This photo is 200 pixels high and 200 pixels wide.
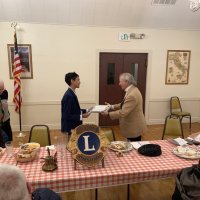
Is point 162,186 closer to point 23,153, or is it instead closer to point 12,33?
point 23,153

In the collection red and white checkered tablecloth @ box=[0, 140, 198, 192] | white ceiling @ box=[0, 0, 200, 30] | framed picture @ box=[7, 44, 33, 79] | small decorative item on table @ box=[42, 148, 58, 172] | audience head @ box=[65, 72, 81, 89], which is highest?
white ceiling @ box=[0, 0, 200, 30]

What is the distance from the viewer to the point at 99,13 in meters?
4.90

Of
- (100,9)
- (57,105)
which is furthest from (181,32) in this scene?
(57,105)

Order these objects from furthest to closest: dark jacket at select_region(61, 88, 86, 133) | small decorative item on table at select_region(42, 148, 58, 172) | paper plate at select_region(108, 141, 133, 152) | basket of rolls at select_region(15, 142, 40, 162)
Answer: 1. dark jacket at select_region(61, 88, 86, 133)
2. paper plate at select_region(108, 141, 133, 152)
3. basket of rolls at select_region(15, 142, 40, 162)
4. small decorative item on table at select_region(42, 148, 58, 172)

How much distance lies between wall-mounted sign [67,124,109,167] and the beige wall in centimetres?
347

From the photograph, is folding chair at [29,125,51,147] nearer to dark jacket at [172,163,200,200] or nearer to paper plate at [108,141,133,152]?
paper plate at [108,141,133,152]

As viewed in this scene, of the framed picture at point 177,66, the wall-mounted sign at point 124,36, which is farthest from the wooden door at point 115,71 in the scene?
the framed picture at point 177,66

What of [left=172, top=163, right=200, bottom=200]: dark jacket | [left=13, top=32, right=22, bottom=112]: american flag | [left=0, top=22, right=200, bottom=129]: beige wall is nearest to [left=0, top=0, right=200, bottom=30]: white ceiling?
[left=0, top=22, right=200, bottom=129]: beige wall

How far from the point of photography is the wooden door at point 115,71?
5562 millimetres

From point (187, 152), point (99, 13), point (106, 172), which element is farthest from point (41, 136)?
point (99, 13)

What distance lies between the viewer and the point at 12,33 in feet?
16.0

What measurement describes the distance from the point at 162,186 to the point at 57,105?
325 centimetres

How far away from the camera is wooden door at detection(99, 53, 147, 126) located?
5.56 m

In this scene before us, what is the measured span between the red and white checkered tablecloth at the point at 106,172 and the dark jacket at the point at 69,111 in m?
0.65
